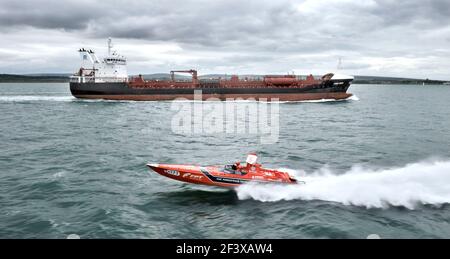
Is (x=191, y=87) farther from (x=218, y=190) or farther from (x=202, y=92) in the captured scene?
(x=218, y=190)

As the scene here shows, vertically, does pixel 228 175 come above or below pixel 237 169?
below

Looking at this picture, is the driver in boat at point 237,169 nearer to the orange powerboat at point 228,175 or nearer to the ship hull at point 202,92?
the orange powerboat at point 228,175

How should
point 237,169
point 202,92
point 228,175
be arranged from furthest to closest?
point 202,92, point 237,169, point 228,175

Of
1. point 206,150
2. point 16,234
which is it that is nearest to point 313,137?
point 206,150

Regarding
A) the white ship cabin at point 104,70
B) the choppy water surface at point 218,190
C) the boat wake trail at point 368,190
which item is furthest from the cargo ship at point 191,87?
the boat wake trail at point 368,190

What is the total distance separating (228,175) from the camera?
81.5 ft

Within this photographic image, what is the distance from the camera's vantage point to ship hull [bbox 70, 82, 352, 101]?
89.6 meters

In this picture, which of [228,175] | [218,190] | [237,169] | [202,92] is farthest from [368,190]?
[202,92]

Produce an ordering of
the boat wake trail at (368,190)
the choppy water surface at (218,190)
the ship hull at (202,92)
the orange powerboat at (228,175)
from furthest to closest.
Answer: the ship hull at (202,92)
the orange powerboat at (228,175)
the boat wake trail at (368,190)
the choppy water surface at (218,190)

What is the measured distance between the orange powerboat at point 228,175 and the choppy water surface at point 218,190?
2.09ft

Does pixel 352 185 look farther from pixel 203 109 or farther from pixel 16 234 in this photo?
pixel 203 109

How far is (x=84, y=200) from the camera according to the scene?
2408 cm

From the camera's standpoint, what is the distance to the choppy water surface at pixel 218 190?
20188 millimetres

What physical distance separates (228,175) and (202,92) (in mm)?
68979
